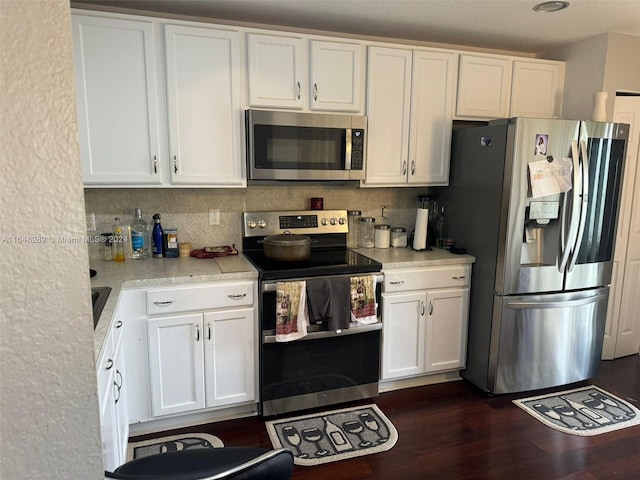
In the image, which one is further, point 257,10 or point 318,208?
point 318,208

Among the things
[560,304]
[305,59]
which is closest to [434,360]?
[560,304]

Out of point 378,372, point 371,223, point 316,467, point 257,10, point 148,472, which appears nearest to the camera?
point 148,472

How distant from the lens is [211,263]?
2.66 meters

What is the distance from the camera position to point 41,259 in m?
0.57

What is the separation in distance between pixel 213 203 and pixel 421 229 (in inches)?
56.6

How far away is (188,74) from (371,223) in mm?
1561

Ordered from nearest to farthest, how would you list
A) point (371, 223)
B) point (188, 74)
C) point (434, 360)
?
point (188, 74), point (434, 360), point (371, 223)

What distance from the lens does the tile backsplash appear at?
276 centimetres

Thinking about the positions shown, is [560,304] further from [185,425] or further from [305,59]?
[185,425]

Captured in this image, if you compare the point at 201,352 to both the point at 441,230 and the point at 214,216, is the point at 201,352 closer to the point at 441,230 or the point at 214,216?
the point at 214,216

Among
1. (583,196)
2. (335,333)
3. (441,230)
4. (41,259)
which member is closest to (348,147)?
(441,230)

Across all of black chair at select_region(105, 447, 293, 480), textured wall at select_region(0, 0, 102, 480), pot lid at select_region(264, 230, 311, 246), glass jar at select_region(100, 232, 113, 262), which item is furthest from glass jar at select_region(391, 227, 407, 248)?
textured wall at select_region(0, 0, 102, 480)

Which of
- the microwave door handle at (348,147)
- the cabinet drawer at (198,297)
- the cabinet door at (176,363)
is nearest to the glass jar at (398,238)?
the microwave door handle at (348,147)

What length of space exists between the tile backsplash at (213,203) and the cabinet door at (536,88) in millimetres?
1051
